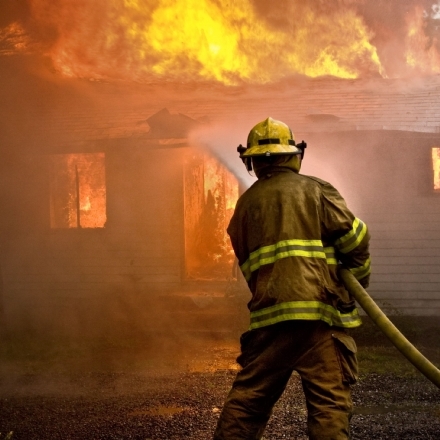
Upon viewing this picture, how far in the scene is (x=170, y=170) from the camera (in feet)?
35.4

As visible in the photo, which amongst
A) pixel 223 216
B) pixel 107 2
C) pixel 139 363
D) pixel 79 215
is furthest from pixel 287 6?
pixel 139 363

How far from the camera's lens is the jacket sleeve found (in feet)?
9.42

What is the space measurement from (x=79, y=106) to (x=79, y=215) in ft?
8.15

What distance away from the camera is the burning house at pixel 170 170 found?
32.2 feet

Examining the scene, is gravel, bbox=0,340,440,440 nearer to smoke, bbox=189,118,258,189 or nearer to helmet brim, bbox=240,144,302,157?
helmet brim, bbox=240,144,302,157

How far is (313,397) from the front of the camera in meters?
2.75

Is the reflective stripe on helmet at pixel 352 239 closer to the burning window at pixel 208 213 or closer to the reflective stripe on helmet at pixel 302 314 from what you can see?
the reflective stripe on helmet at pixel 302 314

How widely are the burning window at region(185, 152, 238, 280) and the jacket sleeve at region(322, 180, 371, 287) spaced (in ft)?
28.9

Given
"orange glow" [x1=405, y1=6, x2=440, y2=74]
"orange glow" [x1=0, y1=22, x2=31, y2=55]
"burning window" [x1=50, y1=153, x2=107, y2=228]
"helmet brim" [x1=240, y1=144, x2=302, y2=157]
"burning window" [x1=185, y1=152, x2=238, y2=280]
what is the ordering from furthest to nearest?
"orange glow" [x1=0, y1=22, x2=31, y2=55]
"orange glow" [x1=405, y1=6, x2=440, y2=74]
"burning window" [x1=185, y1=152, x2=238, y2=280]
"burning window" [x1=50, y1=153, x2=107, y2=228]
"helmet brim" [x1=240, y1=144, x2=302, y2=157]

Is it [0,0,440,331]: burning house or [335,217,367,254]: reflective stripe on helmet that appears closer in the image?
[335,217,367,254]: reflective stripe on helmet

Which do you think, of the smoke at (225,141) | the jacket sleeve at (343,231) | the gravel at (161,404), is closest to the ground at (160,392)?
the gravel at (161,404)

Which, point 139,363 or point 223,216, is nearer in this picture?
point 139,363

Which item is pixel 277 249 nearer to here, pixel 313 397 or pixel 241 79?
pixel 313 397

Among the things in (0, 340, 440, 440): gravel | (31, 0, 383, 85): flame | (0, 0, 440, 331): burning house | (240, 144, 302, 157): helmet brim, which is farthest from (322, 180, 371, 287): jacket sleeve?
(31, 0, 383, 85): flame
